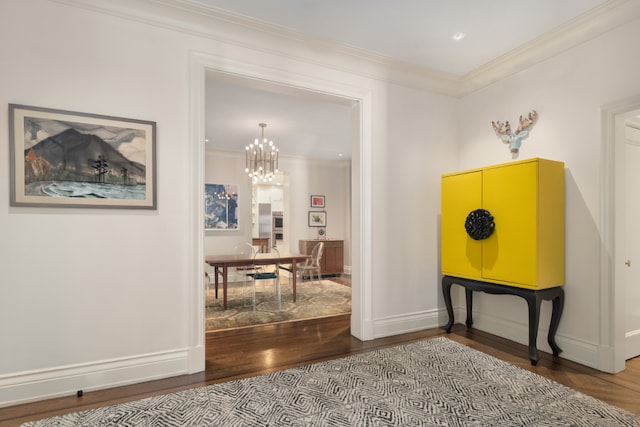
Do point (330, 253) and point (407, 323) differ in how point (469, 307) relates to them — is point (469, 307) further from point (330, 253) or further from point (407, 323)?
point (330, 253)

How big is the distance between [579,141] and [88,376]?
444 centimetres

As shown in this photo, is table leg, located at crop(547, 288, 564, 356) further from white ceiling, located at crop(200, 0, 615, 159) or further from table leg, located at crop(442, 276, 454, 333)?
white ceiling, located at crop(200, 0, 615, 159)

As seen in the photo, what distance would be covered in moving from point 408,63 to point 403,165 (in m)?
1.11

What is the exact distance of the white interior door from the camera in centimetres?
309

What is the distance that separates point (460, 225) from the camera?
3646mm

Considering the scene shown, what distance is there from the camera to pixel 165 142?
2.76 meters

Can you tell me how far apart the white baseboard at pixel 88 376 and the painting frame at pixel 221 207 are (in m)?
4.85

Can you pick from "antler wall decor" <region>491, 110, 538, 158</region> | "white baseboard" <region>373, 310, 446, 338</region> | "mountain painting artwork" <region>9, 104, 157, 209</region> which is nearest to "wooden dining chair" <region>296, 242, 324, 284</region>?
"white baseboard" <region>373, 310, 446, 338</region>

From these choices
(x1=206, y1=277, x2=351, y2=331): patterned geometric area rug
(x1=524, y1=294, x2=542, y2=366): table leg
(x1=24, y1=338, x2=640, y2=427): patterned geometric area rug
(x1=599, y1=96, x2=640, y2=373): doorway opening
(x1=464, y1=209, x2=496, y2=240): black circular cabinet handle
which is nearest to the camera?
(x1=24, y1=338, x2=640, y2=427): patterned geometric area rug

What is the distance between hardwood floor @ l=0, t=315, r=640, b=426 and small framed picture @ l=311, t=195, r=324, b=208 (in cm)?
446

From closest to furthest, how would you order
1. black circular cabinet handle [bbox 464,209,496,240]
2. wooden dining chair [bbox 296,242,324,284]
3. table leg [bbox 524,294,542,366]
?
table leg [bbox 524,294,542,366]
black circular cabinet handle [bbox 464,209,496,240]
wooden dining chair [bbox 296,242,324,284]

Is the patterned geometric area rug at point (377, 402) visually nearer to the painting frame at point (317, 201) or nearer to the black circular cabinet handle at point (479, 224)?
the black circular cabinet handle at point (479, 224)

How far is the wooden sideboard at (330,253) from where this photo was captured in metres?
7.91

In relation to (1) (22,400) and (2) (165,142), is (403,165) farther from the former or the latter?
(1) (22,400)
